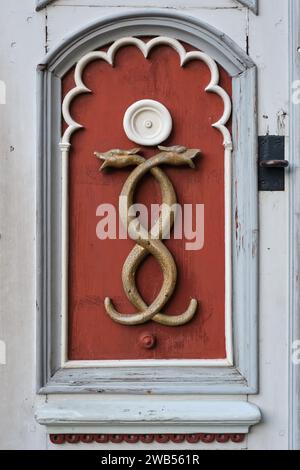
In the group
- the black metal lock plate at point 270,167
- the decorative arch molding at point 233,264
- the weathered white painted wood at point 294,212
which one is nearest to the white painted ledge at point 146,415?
the decorative arch molding at point 233,264

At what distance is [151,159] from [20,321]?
585mm

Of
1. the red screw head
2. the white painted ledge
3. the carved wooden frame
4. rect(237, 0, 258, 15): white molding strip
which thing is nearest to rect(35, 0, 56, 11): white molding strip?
the carved wooden frame

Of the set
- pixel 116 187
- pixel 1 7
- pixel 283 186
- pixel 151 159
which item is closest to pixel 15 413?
pixel 116 187

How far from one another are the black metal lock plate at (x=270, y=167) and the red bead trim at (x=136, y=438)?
72 cm

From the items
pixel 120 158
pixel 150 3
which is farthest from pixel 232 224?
pixel 150 3

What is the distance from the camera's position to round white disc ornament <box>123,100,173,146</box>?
1.75 meters

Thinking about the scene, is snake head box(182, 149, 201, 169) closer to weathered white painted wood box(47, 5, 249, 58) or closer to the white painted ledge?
weathered white painted wood box(47, 5, 249, 58)

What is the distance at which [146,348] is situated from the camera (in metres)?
1.78

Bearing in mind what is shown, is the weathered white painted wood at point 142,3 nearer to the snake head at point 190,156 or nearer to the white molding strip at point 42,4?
the white molding strip at point 42,4

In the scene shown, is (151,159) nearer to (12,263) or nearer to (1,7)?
(12,263)

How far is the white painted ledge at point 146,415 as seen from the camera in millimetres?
1729

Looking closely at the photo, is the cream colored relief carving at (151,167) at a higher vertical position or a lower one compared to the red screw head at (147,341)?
higher

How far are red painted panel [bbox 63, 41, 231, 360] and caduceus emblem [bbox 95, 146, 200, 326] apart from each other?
3 cm

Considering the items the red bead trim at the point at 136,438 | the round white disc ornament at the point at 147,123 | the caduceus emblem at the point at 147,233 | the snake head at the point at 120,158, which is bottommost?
the red bead trim at the point at 136,438
